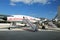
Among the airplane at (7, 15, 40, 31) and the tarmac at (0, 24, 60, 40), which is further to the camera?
the airplane at (7, 15, 40, 31)

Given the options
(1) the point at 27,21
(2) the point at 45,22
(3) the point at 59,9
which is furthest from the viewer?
(2) the point at 45,22

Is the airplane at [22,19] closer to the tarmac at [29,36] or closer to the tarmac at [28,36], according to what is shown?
the tarmac at [29,36]

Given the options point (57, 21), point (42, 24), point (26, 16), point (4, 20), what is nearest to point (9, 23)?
point (4, 20)

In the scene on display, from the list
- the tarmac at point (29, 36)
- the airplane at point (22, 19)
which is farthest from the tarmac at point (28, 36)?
the airplane at point (22, 19)

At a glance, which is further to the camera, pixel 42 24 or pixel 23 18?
pixel 42 24

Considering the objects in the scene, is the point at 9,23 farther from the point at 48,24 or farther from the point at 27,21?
the point at 48,24

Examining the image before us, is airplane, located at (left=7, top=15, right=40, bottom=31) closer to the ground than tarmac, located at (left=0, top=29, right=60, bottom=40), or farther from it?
farther from it

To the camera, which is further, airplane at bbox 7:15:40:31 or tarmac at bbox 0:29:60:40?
airplane at bbox 7:15:40:31

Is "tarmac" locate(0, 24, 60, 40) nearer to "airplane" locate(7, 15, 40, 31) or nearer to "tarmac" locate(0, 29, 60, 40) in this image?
"tarmac" locate(0, 29, 60, 40)

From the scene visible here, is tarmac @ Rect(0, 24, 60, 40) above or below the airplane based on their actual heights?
below

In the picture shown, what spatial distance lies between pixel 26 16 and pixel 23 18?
28cm

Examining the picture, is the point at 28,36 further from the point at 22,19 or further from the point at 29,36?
the point at 22,19

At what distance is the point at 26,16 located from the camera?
1062cm

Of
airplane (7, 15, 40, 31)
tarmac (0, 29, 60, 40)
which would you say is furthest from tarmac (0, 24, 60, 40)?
airplane (7, 15, 40, 31)
